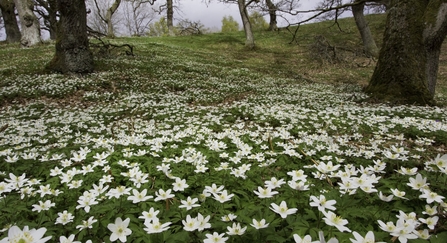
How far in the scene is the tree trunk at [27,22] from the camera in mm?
17159

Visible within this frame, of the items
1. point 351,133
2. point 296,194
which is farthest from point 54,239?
point 351,133

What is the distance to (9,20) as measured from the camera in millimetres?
28172

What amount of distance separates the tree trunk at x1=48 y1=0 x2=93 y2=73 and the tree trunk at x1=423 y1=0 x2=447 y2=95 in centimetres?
1338

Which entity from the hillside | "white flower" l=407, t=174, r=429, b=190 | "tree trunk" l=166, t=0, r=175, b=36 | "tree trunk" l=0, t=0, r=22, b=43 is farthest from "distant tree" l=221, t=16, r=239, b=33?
"white flower" l=407, t=174, r=429, b=190

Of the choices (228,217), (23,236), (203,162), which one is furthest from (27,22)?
(228,217)

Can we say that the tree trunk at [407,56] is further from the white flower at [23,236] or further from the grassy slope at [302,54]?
the white flower at [23,236]

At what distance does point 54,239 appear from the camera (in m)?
1.87

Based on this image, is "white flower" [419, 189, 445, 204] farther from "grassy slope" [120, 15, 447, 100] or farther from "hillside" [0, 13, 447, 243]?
"grassy slope" [120, 15, 447, 100]

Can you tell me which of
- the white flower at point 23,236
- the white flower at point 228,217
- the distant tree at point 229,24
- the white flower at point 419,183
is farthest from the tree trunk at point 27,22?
the distant tree at point 229,24

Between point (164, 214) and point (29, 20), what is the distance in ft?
73.2

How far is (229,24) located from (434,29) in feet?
215

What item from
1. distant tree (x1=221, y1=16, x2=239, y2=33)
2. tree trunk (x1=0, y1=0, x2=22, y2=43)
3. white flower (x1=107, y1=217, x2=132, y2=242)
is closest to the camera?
white flower (x1=107, y1=217, x2=132, y2=242)

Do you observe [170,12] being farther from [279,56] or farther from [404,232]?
[404,232]

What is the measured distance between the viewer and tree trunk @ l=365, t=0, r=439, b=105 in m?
7.83
